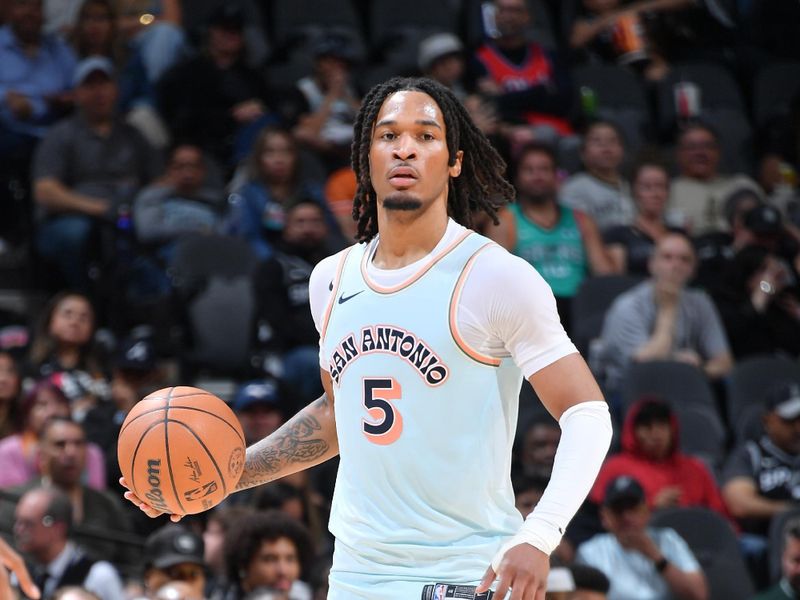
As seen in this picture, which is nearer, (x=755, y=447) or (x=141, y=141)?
(x=755, y=447)

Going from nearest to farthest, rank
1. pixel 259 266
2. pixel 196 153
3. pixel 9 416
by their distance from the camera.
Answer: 1. pixel 9 416
2. pixel 259 266
3. pixel 196 153

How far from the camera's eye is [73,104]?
9.98 metres

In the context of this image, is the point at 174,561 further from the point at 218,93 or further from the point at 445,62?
the point at 445,62

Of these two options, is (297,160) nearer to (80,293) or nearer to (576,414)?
(80,293)

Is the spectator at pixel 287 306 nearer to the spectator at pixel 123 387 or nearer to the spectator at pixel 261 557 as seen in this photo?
the spectator at pixel 123 387

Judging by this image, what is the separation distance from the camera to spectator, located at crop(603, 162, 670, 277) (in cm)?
979

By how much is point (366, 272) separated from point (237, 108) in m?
6.70

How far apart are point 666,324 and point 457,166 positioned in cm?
519

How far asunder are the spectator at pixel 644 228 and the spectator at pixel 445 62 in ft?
4.71

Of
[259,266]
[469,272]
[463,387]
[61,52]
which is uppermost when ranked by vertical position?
[469,272]

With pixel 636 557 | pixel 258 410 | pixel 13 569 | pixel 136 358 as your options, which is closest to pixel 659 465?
pixel 636 557

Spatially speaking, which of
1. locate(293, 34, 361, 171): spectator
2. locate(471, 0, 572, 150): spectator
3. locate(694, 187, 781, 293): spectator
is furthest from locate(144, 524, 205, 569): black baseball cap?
locate(471, 0, 572, 150): spectator

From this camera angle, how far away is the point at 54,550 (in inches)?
267

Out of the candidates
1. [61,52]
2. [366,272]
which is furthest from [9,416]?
[366,272]
